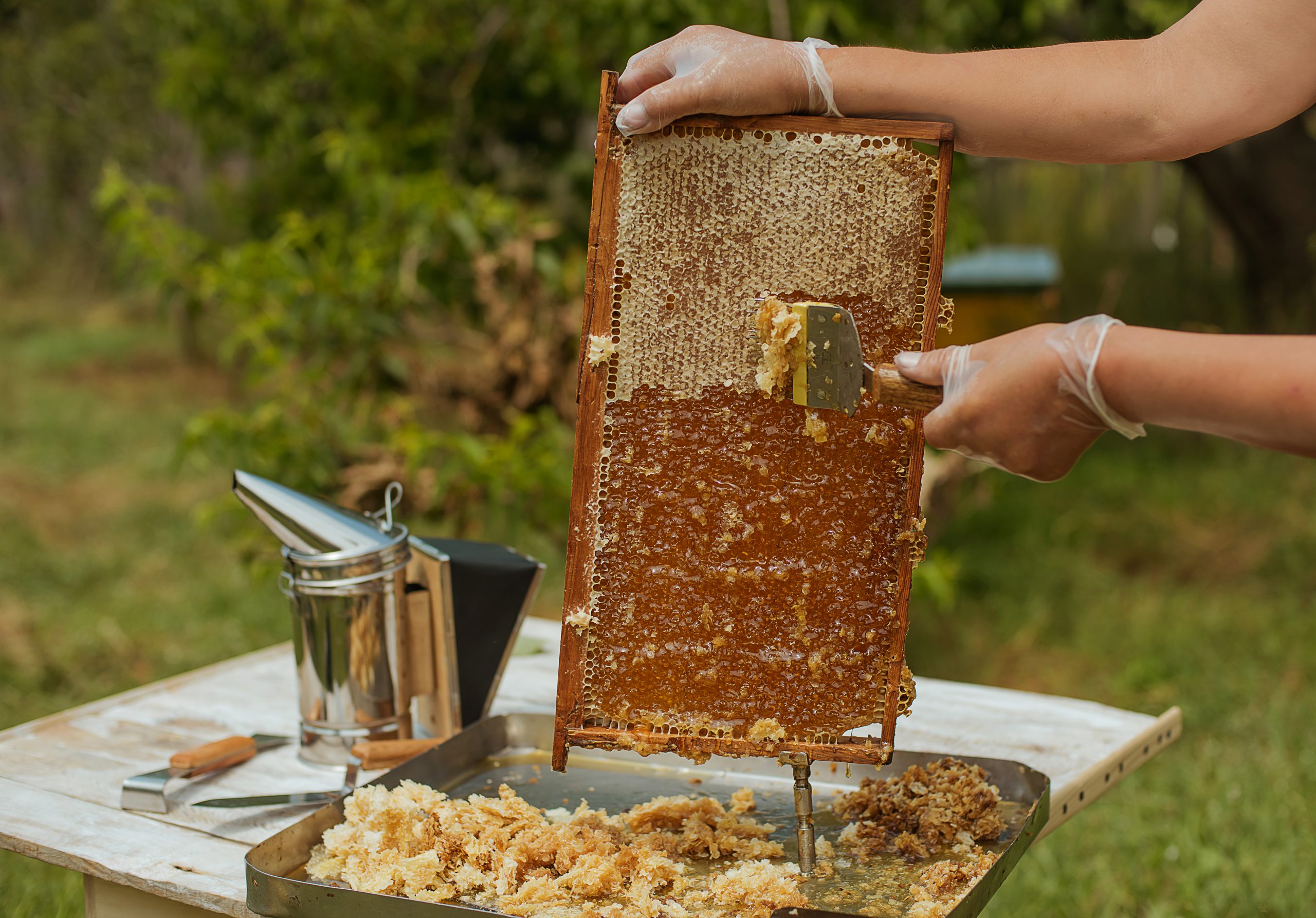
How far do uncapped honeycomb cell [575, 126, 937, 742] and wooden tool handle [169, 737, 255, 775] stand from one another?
71cm

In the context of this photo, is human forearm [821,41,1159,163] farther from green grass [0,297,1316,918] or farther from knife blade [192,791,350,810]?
green grass [0,297,1316,918]

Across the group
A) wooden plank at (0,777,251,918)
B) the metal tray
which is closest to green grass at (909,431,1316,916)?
the metal tray

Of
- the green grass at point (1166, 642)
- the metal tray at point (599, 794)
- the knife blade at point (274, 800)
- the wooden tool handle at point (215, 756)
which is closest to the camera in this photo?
the metal tray at point (599, 794)

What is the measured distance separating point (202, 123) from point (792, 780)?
5258mm

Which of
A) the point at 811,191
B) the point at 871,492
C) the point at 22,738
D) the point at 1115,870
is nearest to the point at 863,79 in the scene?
the point at 811,191

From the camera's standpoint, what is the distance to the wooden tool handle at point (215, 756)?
6.06ft

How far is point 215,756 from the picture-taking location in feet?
6.23

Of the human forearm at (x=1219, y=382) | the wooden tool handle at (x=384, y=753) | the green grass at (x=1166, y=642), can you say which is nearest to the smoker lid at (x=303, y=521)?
the wooden tool handle at (x=384, y=753)

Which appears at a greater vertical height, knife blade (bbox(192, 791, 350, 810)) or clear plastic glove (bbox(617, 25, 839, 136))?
clear plastic glove (bbox(617, 25, 839, 136))

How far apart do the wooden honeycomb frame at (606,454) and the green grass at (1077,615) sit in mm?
1848

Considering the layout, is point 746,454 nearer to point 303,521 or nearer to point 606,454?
point 606,454

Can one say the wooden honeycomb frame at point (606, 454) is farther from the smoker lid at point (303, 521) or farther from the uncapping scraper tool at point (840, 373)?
the smoker lid at point (303, 521)

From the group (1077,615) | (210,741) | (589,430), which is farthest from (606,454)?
(1077,615)

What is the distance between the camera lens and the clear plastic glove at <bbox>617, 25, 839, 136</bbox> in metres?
1.44
